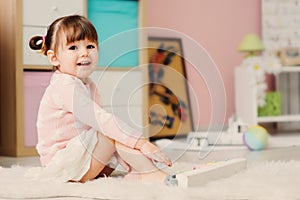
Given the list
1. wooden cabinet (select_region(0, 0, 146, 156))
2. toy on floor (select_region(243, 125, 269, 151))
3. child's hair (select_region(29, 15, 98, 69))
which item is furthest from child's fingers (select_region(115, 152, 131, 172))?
toy on floor (select_region(243, 125, 269, 151))

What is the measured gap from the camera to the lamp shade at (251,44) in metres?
3.13

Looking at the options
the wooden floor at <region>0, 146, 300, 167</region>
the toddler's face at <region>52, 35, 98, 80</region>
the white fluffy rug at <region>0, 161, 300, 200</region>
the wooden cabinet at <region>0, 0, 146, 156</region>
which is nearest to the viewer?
the white fluffy rug at <region>0, 161, 300, 200</region>

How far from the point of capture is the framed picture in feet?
5.08

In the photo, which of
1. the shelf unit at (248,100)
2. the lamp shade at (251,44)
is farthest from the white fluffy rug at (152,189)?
the lamp shade at (251,44)

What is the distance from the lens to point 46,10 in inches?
93.8

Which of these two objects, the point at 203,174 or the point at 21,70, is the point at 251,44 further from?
the point at 203,174

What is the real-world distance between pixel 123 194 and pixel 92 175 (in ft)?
0.79

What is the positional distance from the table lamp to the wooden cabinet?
1201 mm

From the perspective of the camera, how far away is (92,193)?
120 centimetres

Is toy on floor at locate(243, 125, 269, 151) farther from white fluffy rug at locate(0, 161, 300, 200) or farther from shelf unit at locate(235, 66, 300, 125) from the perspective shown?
white fluffy rug at locate(0, 161, 300, 200)

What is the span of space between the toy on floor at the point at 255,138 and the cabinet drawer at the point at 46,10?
3.10 feet

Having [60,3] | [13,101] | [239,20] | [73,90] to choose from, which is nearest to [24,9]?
[60,3]

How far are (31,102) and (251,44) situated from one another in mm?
1400

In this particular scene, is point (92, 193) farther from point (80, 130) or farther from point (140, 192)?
point (80, 130)
